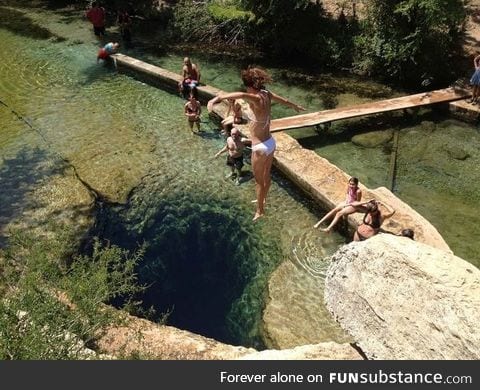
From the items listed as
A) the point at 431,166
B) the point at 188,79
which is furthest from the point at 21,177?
the point at 431,166

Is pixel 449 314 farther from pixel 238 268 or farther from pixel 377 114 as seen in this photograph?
pixel 377 114

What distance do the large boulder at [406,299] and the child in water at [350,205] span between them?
333 centimetres

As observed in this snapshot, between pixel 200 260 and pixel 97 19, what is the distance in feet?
45.5

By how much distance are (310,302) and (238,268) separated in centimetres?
159

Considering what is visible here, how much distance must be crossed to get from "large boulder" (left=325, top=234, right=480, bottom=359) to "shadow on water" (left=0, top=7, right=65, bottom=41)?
17.8 m

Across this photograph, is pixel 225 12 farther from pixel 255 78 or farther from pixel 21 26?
pixel 255 78

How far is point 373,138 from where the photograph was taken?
1295 centimetres

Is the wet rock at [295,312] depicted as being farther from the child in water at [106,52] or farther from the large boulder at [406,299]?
the child in water at [106,52]

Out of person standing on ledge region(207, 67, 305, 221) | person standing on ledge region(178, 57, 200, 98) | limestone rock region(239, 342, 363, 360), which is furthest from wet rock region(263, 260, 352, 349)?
person standing on ledge region(178, 57, 200, 98)

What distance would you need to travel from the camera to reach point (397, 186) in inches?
440

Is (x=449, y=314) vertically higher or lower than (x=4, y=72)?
higher

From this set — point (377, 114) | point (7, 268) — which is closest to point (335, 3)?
point (377, 114)

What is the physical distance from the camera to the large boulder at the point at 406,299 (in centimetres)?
455
